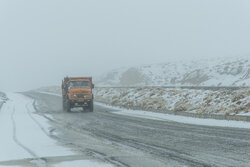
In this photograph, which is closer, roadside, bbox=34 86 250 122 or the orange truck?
roadside, bbox=34 86 250 122

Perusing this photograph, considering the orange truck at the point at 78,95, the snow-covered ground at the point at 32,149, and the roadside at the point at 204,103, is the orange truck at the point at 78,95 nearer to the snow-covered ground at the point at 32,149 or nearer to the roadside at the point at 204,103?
the roadside at the point at 204,103

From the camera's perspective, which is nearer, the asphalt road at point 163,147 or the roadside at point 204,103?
the asphalt road at point 163,147

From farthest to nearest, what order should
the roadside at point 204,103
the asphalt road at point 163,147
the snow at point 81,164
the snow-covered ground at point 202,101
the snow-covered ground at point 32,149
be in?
1. the snow-covered ground at point 202,101
2. the roadside at point 204,103
3. the snow-covered ground at point 32,149
4. the asphalt road at point 163,147
5. the snow at point 81,164

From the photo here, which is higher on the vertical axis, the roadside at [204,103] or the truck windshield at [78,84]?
the truck windshield at [78,84]

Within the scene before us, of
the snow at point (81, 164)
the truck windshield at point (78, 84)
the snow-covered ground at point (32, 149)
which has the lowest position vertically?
the snow-covered ground at point (32, 149)

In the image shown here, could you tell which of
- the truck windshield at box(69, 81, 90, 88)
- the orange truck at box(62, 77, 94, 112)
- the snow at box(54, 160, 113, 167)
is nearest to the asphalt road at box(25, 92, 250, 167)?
the snow at box(54, 160, 113, 167)

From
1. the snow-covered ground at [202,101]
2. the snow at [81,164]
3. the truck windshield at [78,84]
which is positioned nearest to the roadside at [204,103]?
the snow-covered ground at [202,101]

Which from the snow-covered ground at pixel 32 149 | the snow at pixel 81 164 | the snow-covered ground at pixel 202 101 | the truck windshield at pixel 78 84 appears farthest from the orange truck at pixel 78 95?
the snow at pixel 81 164

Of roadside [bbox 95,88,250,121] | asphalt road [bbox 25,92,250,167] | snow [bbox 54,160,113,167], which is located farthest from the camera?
roadside [bbox 95,88,250,121]

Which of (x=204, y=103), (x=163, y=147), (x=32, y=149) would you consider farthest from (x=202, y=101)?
(x=32, y=149)

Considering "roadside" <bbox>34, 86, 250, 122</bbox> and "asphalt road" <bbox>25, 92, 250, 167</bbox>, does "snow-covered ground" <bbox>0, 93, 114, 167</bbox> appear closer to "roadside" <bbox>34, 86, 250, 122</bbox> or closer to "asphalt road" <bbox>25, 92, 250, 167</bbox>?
"asphalt road" <bbox>25, 92, 250, 167</bbox>

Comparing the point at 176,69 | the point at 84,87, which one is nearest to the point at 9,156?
the point at 84,87

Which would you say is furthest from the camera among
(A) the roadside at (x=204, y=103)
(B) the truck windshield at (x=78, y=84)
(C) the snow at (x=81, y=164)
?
(B) the truck windshield at (x=78, y=84)

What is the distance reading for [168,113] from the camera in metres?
19.9
